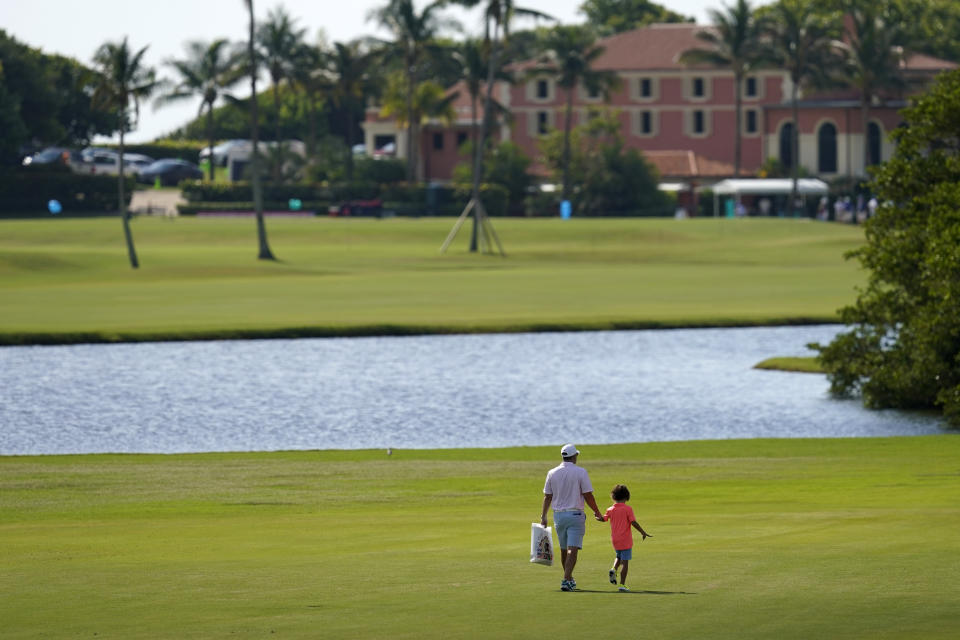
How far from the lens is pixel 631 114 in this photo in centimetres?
16912

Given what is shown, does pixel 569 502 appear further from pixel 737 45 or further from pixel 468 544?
pixel 737 45

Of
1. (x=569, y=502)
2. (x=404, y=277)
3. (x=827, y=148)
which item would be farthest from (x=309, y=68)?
(x=569, y=502)

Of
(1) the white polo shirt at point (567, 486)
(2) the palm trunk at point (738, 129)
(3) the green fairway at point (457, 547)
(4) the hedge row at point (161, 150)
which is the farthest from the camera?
(4) the hedge row at point (161, 150)

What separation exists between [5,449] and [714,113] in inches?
5290

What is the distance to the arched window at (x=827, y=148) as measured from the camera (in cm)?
15750

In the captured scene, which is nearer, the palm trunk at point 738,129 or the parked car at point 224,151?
the palm trunk at point 738,129

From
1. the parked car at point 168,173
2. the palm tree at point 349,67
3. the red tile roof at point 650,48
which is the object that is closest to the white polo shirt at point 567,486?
the palm tree at point 349,67

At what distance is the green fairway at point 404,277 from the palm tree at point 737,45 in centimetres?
2462

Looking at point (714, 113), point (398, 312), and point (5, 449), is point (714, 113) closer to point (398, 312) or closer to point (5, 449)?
point (398, 312)

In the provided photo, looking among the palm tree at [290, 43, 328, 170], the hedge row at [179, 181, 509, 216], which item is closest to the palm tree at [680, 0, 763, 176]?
the hedge row at [179, 181, 509, 216]

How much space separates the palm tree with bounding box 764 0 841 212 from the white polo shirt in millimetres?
127815

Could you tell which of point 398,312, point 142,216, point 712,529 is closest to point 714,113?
point 142,216

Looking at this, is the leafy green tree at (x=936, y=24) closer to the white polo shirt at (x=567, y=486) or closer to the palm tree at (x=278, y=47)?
the palm tree at (x=278, y=47)

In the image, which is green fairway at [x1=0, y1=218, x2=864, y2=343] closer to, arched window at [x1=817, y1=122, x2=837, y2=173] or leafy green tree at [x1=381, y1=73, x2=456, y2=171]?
leafy green tree at [x1=381, y1=73, x2=456, y2=171]
